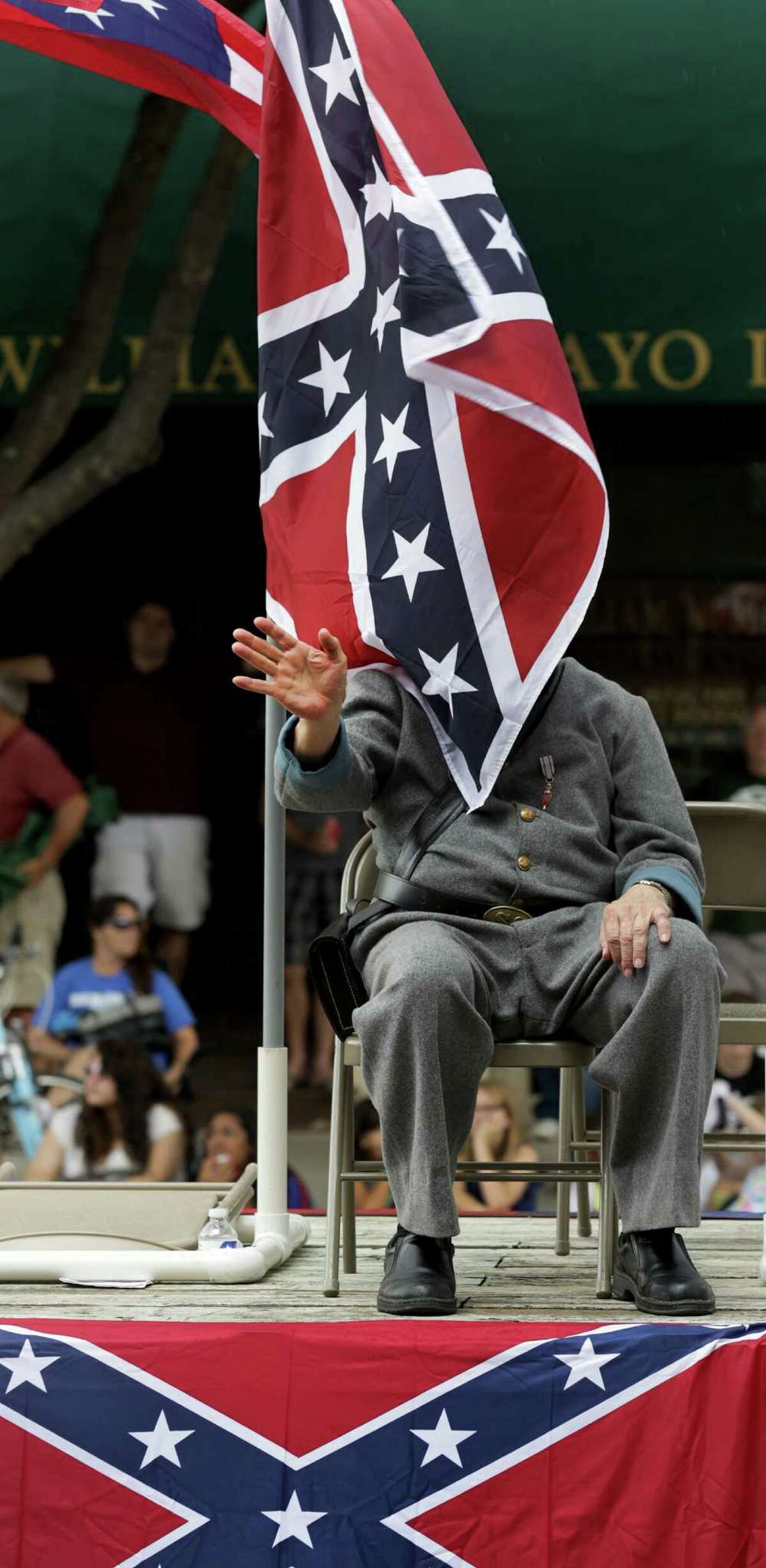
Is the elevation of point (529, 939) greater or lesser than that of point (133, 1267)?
greater

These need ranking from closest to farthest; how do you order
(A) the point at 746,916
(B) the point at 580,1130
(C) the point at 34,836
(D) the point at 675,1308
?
(D) the point at 675,1308
(B) the point at 580,1130
(A) the point at 746,916
(C) the point at 34,836

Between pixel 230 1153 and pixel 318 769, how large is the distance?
464 centimetres

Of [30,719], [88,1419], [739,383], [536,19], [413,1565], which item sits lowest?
[413,1565]

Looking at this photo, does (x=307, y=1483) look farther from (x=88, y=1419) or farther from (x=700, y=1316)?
(x=700, y=1316)

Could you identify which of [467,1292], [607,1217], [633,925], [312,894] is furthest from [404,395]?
[312,894]

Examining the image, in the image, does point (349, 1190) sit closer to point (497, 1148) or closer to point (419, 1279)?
point (419, 1279)

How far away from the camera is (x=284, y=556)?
4.11 metres

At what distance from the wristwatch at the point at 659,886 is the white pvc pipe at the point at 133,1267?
3.64ft

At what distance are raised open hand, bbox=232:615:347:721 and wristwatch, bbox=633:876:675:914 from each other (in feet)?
2.29

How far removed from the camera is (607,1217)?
3.46m

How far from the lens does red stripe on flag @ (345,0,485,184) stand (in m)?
4.08

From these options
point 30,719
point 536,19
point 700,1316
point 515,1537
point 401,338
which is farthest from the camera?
point 30,719

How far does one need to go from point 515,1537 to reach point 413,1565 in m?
0.17

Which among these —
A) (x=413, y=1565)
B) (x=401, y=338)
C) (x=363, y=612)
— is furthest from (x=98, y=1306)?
(x=401, y=338)
